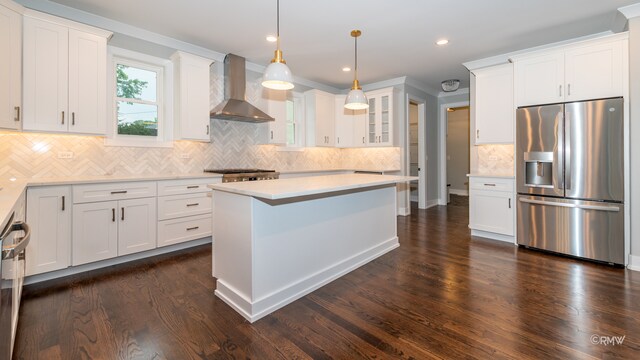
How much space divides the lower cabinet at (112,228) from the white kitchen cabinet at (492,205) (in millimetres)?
4176

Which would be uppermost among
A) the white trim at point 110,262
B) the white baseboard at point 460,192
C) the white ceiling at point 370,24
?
the white ceiling at point 370,24

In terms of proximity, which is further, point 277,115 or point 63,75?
point 277,115

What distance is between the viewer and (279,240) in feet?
7.45

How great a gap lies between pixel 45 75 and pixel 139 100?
98cm

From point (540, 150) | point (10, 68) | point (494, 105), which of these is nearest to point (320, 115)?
point (494, 105)

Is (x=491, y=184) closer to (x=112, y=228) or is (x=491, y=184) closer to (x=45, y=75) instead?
(x=112, y=228)

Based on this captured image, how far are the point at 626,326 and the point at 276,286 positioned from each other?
2.39 m

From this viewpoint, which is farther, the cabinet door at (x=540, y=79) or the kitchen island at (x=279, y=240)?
the cabinet door at (x=540, y=79)

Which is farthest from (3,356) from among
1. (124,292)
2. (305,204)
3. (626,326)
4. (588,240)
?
(588,240)

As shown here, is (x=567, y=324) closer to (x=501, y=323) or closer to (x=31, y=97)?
(x=501, y=323)

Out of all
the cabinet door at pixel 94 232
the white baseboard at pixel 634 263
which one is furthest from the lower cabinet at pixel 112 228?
the white baseboard at pixel 634 263

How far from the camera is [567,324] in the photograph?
197cm

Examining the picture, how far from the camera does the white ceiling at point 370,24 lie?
9.87 ft

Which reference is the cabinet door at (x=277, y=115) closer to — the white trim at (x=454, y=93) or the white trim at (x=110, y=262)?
the white trim at (x=110, y=262)
